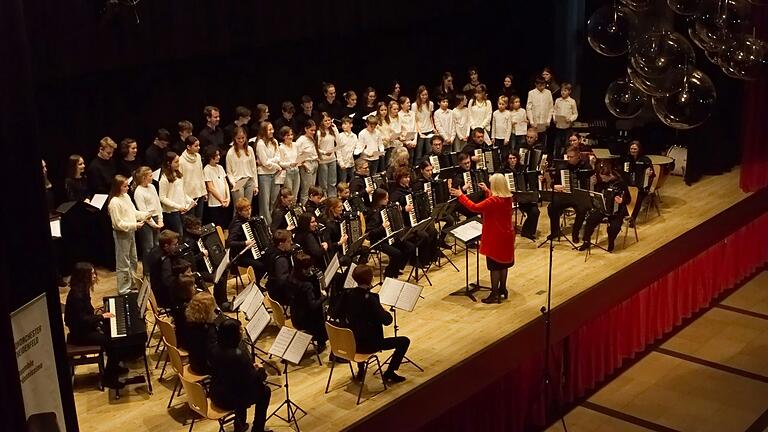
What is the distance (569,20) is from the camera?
1742 centimetres

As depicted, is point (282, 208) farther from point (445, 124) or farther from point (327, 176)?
point (445, 124)

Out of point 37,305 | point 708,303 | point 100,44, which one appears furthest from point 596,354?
point 100,44

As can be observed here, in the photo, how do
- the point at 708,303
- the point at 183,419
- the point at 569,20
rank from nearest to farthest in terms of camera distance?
1. the point at 183,419
2. the point at 708,303
3. the point at 569,20

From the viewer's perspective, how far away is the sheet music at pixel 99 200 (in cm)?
1002

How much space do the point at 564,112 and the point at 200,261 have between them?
7.24 m

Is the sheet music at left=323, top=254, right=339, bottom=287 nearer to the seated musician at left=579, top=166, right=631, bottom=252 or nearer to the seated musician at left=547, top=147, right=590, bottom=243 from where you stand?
the seated musician at left=547, top=147, right=590, bottom=243

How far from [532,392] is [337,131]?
531 centimetres

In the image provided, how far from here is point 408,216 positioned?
10.8 meters

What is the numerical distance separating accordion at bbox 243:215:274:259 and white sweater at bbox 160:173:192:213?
118 cm

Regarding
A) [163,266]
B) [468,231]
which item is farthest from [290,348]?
[468,231]

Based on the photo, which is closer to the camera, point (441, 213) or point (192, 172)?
point (441, 213)

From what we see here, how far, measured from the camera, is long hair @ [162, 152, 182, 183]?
1028 centimetres

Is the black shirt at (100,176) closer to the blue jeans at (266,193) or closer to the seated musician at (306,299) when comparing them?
the blue jeans at (266,193)

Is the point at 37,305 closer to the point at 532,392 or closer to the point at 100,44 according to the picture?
the point at 532,392
